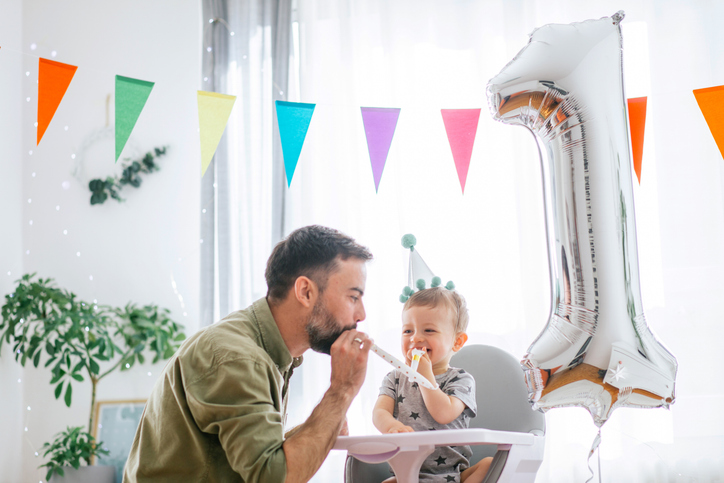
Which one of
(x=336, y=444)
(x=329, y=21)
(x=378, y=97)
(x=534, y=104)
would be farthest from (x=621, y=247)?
(x=329, y=21)

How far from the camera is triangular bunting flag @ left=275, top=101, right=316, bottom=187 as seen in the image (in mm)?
2307

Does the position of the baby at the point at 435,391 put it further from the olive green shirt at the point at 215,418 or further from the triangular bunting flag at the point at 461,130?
the triangular bunting flag at the point at 461,130

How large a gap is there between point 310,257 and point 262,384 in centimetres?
36

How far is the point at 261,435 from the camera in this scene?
1.09 metres

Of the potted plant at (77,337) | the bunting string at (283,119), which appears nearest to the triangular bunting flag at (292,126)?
the bunting string at (283,119)

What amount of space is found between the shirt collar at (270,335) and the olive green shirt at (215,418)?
0.21ft

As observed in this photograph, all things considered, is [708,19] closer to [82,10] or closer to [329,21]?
[329,21]

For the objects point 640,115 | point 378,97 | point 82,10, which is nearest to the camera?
point 640,115

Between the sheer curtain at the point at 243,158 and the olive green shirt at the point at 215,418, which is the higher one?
the sheer curtain at the point at 243,158

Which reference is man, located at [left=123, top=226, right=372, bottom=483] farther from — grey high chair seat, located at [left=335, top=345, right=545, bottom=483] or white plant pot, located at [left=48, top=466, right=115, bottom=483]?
white plant pot, located at [left=48, top=466, right=115, bottom=483]

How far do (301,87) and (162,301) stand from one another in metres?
1.21

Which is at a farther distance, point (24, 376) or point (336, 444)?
point (24, 376)

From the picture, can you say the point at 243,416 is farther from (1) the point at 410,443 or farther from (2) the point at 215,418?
(1) the point at 410,443

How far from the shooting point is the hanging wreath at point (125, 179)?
293 cm
